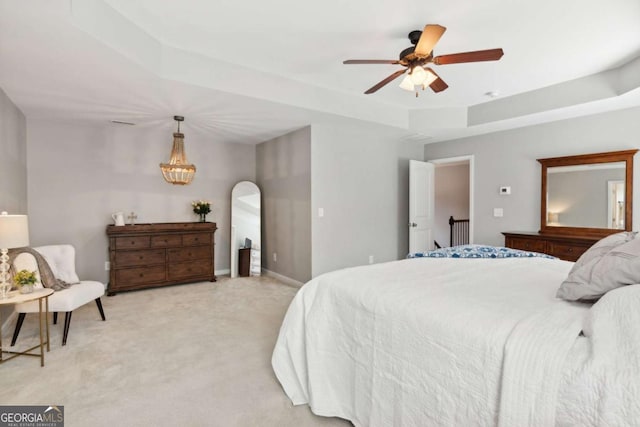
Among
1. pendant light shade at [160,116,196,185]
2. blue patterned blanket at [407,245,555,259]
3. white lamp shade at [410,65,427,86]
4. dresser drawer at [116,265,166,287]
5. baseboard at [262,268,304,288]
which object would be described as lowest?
baseboard at [262,268,304,288]

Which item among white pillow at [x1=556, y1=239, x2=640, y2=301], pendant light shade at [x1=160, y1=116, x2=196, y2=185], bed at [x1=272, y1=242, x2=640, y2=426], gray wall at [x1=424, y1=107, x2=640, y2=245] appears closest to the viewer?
bed at [x1=272, y1=242, x2=640, y2=426]

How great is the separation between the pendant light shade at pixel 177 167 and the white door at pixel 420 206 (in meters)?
3.35

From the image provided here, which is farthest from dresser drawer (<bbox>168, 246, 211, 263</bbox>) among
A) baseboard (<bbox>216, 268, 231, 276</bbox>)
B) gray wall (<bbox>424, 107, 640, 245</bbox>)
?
gray wall (<bbox>424, 107, 640, 245</bbox>)

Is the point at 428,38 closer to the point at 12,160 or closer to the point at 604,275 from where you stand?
the point at 604,275

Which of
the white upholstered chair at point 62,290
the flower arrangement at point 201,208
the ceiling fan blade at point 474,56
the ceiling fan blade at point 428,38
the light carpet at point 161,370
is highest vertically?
the ceiling fan blade at point 428,38

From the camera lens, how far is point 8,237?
228cm

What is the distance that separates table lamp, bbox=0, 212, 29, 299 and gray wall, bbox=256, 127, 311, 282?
2916 millimetres

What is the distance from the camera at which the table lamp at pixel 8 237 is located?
89.5 inches

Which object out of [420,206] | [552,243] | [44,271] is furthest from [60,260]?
[552,243]

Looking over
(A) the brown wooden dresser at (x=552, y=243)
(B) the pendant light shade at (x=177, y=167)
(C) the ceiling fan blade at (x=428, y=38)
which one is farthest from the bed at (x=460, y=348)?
(B) the pendant light shade at (x=177, y=167)

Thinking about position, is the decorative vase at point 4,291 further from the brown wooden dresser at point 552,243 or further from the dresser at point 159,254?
the brown wooden dresser at point 552,243

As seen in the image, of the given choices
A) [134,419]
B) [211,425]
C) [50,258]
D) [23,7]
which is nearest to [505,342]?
[211,425]

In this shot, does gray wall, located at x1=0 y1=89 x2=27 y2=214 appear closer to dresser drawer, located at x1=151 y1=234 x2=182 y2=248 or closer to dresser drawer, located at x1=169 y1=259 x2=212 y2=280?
dresser drawer, located at x1=151 y1=234 x2=182 y2=248

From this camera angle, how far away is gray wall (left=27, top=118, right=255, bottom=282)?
13.8 feet
